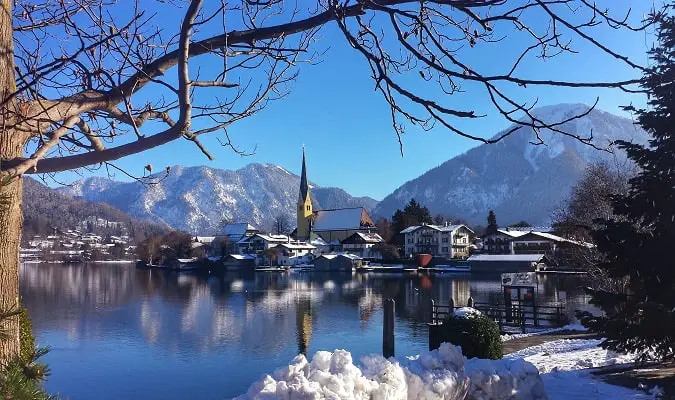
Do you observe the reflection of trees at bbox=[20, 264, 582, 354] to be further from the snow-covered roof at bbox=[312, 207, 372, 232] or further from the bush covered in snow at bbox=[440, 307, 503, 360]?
the snow-covered roof at bbox=[312, 207, 372, 232]

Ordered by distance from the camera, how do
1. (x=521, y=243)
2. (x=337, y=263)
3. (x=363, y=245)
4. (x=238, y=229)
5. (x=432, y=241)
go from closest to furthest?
(x=521, y=243) < (x=337, y=263) < (x=432, y=241) < (x=363, y=245) < (x=238, y=229)

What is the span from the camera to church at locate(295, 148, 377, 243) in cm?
10980

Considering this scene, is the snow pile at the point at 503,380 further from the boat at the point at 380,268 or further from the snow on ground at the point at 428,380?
the boat at the point at 380,268

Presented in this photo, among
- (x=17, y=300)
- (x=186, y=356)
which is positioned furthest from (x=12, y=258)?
(x=186, y=356)

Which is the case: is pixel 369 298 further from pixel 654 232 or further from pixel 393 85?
pixel 393 85

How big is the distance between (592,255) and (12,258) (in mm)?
21493

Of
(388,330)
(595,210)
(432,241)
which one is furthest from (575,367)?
(432,241)

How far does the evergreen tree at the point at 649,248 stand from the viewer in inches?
311

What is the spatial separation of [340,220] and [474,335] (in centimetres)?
10383

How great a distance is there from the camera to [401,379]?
5.51 meters

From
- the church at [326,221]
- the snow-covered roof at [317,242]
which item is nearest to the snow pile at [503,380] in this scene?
the snow-covered roof at [317,242]

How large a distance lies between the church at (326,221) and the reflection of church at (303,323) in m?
72.6

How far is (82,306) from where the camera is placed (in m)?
32.2

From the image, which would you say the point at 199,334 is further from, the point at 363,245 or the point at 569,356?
the point at 363,245
